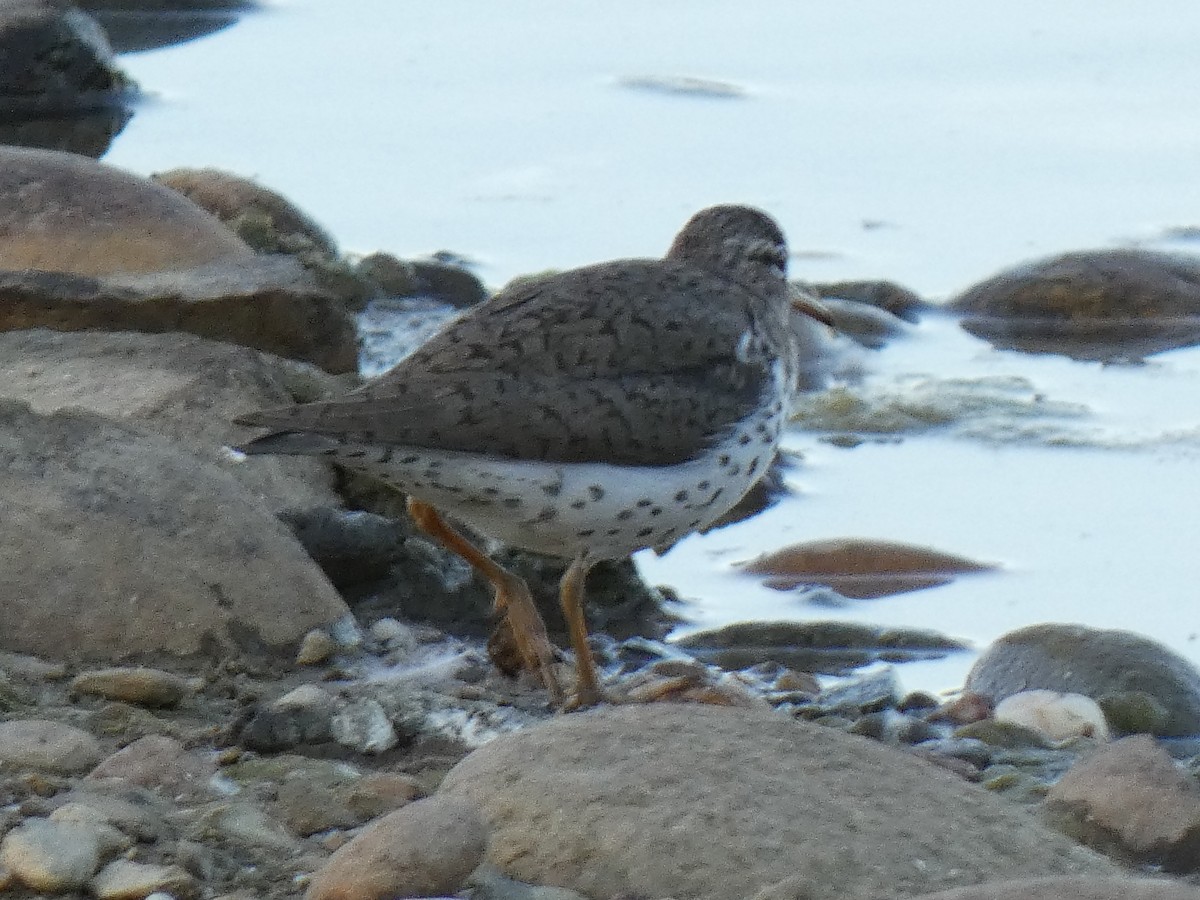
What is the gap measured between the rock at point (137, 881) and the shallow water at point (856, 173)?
3569 millimetres

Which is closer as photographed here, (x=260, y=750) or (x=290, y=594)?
(x=260, y=750)

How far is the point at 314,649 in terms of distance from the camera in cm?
598

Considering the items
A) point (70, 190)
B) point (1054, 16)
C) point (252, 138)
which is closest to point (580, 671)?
point (70, 190)

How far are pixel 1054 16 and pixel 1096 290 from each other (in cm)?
429

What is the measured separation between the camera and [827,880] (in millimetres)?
4199

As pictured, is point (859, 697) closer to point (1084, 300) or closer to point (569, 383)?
point (569, 383)

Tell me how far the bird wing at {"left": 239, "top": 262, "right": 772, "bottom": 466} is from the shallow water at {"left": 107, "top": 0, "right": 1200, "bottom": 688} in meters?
1.67

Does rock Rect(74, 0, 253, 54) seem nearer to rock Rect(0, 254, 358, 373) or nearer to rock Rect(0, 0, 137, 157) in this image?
rock Rect(0, 0, 137, 157)

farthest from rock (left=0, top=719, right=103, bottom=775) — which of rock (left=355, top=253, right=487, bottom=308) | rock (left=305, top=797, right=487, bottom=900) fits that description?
rock (left=355, top=253, right=487, bottom=308)

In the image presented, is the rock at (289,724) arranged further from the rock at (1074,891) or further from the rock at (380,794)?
the rock at (1074,891)

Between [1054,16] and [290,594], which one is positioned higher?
[1054,16]

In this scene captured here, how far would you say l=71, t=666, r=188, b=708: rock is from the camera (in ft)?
17.5

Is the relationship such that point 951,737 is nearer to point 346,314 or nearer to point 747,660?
point 747,660

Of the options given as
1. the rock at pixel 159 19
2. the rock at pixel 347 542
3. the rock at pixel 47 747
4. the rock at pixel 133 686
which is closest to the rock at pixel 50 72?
the rock at pixel 159 19
